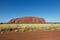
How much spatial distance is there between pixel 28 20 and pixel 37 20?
6.10 meters

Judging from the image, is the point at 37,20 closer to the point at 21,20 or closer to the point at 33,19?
the point at 33,19

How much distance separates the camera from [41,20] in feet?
342

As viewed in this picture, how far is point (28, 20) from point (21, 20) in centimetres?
545

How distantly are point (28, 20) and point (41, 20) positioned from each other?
901cm

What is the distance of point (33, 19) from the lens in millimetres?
101812

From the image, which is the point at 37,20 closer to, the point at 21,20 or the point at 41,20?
the point at 41,20

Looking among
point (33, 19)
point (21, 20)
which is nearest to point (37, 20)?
point (33, 19)

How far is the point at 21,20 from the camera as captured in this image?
10012cm

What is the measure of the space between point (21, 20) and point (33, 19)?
8157 millimetres

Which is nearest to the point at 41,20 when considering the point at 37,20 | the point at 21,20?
the point at 37,20

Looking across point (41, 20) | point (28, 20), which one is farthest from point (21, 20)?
point (41, 20)

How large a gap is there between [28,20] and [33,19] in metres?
3.65

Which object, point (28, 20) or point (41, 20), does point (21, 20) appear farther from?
point (41, 20)

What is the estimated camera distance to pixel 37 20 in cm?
10275
